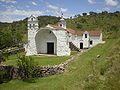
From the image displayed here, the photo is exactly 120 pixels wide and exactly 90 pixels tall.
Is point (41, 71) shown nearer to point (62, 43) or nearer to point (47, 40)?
point (62, 43)

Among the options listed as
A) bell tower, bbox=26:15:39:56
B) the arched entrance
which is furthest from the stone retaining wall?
the arched entrance

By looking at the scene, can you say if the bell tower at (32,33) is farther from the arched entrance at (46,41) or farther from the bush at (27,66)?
the bush at (27,66)

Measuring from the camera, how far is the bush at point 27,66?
643 inches

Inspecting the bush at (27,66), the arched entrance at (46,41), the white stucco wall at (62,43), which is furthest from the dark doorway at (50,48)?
the bush at (27,66)

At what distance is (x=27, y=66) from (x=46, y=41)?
12954 mm

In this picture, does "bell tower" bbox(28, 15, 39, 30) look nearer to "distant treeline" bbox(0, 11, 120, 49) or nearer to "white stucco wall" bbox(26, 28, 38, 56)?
"white stucco wall" bbox(26, 28, 38, 56)

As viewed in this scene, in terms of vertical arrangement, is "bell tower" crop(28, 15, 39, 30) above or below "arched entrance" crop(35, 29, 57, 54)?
above

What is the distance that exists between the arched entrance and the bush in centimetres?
1150

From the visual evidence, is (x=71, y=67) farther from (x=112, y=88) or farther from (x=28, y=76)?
(x=112, y=88)

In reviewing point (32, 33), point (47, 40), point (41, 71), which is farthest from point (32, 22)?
point (41, 71)

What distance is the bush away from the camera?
16.3m

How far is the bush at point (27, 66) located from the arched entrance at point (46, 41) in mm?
11504

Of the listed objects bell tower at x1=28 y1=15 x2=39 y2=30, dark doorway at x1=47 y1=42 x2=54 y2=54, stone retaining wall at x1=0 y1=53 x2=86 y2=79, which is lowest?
stone retaining wall at x1=0 y1=53 x2=86 y2=79

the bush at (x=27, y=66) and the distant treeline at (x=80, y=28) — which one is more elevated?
the distant treeline at (x=80, y=28)
